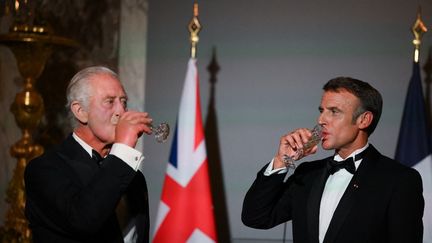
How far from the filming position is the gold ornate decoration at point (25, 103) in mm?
4707

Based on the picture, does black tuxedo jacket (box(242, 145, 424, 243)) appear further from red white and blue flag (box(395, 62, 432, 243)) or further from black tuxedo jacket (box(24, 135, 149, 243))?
red white and blue flag (box(395, 62, 432, 243))

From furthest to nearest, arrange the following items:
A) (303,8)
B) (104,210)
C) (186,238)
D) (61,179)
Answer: (303,8), (186,238), (61,179), (104,210)

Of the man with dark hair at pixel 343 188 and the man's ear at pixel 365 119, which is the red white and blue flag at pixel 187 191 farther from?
the man's ear at pixel 365 119

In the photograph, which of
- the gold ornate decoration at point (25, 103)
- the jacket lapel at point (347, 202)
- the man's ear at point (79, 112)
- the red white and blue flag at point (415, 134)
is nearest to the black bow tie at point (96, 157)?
the man's ear at point (79, 112)

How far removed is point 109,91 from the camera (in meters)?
2.54

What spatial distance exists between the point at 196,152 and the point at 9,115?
5.67 ft

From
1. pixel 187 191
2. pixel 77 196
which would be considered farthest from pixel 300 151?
pixel 187 191

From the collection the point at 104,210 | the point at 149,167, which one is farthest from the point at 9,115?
the point at 104,210

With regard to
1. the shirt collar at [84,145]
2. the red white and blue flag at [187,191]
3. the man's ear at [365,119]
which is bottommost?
the red white and blue flag at [187,191]

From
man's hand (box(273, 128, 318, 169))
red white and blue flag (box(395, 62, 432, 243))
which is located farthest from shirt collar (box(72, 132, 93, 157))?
red white and blue flag (box(395, 62, 432, 243))

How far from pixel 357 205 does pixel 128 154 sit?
3.58 feet

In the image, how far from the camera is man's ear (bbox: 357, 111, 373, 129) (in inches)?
118

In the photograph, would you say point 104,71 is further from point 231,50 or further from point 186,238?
point 231,50

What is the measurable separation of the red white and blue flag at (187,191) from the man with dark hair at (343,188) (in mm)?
1734
